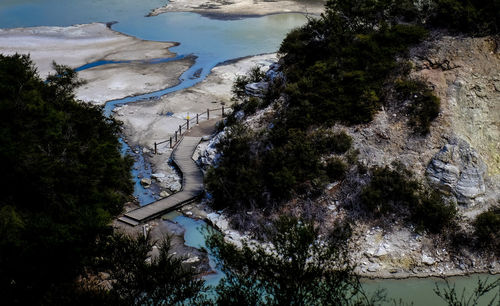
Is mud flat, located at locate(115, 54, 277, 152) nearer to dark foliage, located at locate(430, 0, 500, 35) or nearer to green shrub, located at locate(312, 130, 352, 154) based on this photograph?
green shrub, located at locate(312, 130, 352, 154)

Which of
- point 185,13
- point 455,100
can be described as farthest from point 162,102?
point 185,13

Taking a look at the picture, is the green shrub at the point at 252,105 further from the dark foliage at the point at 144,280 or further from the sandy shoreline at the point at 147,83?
the dark foliage at the point at 144,280

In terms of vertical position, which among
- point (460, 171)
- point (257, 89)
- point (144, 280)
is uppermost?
point (257, 89)

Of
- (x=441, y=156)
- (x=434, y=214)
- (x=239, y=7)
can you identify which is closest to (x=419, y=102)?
(x=441, y=156)

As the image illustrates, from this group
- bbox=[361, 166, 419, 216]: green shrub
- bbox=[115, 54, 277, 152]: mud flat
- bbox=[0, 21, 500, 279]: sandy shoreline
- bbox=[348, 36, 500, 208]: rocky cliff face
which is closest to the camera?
bbox=[0, 21, 500, 279]: sandy shoreline

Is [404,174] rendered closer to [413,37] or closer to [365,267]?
[365,267]

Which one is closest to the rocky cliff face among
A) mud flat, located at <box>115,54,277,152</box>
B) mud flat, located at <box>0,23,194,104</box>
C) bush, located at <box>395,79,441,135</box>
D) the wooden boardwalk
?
bush, located at <box>395,79,441,135</box>

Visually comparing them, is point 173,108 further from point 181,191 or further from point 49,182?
point 49,182
